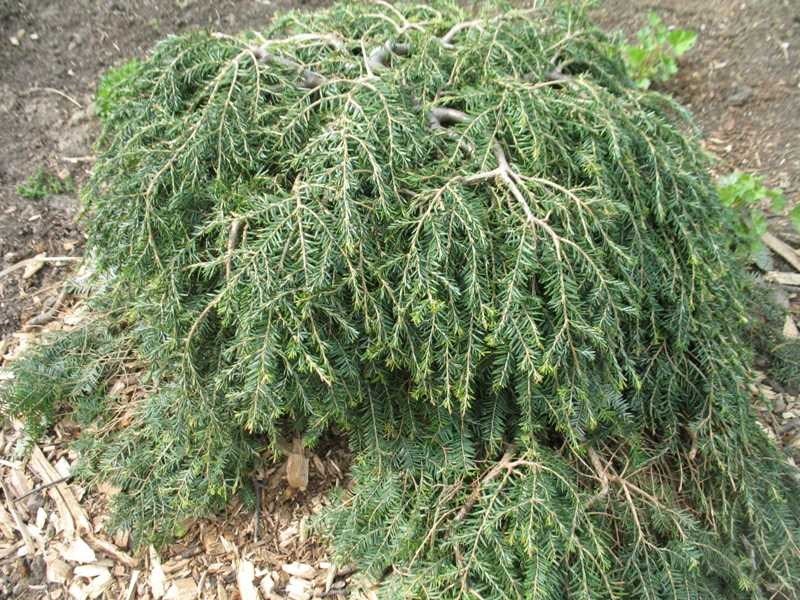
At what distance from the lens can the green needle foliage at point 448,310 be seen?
208 centimetres

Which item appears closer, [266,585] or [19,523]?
[266,585]

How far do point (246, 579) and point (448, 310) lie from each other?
132 cm

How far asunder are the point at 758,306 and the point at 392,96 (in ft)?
6.54

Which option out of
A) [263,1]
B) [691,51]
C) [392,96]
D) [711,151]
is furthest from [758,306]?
[263,1]

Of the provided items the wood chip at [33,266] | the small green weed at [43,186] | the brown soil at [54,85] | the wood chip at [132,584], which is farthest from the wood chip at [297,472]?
the small green weed at [43,186]

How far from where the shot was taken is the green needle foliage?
208 cm

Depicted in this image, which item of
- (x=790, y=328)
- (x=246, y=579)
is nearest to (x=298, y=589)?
(x=246, y=579)

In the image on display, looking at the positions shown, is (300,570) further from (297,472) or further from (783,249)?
(783,249)

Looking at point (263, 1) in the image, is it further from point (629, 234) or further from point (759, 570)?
point (759, 570)

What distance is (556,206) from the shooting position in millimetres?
Answer: 2117

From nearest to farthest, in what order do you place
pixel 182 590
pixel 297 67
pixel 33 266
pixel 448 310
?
pixel 448 310
pixel 297 67
pixel 182 590
pixel 33 266

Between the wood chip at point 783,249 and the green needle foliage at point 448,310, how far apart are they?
1.18m

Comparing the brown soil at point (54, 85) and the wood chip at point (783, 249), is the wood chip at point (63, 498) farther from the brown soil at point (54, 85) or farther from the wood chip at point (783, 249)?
the wood chip at point (783, 249)

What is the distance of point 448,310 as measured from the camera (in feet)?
6.82
